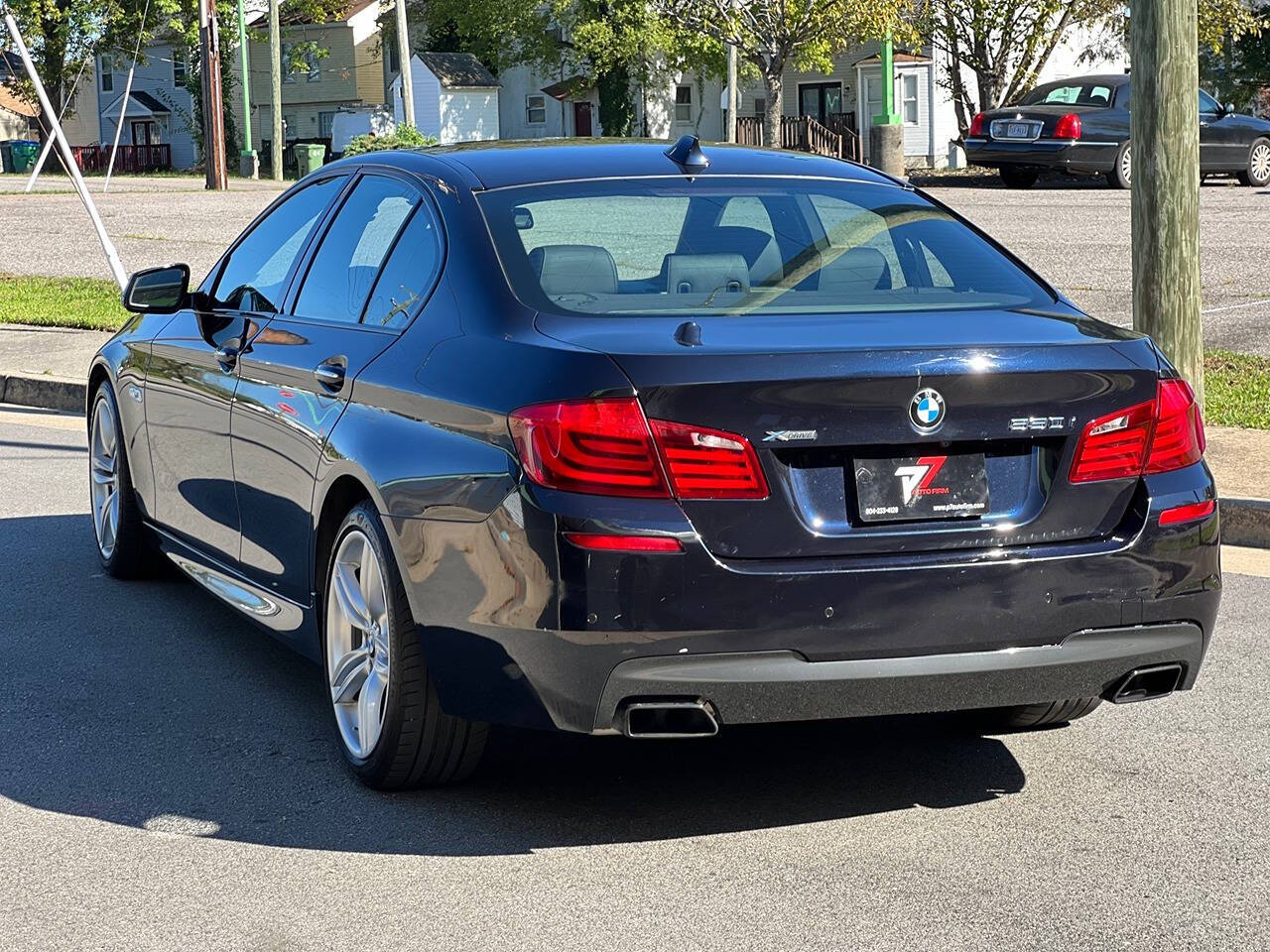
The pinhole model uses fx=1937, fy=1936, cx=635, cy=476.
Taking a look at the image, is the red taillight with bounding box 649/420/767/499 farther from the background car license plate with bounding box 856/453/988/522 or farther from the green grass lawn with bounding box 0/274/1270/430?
the green grass lawn with bounding box 0/274/1270/430

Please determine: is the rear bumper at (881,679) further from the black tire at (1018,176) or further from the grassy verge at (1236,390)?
the black tire at (1018,176)

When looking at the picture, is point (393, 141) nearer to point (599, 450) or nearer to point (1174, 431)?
point (1174, 431)

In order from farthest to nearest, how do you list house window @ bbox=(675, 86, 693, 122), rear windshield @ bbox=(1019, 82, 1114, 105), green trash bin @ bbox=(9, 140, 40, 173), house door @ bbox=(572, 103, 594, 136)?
1. house door @ bbox=(572, 103, 594, 136)
2. house window @ bbox=(675, 86, 693, 122)
3. green trash bin @ bbox=(9, 140, 40, 173)
4. rear windshield @ bbox=(1019, 82, 1114, 105)

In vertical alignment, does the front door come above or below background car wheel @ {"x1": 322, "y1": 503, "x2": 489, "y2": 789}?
above

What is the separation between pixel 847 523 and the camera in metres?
4.08

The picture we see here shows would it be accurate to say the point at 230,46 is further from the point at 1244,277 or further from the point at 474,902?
the point at 474,902

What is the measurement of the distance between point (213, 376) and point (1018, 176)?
26.9 m

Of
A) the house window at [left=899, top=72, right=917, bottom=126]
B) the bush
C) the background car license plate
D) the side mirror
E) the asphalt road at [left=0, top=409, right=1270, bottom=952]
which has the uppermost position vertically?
the house window at [left=899, top=72, right=917, bottom=126]

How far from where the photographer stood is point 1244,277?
16406mm

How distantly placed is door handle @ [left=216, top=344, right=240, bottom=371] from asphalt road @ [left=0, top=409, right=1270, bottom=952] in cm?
96

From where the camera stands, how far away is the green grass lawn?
10086 mm

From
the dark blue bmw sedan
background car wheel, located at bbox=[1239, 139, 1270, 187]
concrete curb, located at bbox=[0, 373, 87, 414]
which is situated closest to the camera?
the dark blue bmw sedan

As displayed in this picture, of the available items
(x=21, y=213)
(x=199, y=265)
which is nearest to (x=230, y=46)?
(x=21, y=213)

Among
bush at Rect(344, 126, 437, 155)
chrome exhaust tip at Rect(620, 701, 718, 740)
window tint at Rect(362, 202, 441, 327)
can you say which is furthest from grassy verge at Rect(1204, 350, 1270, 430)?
bush at Rect(344, 126, 437, 155)
